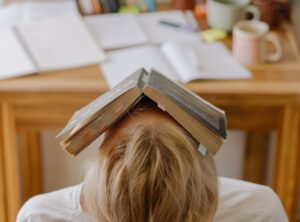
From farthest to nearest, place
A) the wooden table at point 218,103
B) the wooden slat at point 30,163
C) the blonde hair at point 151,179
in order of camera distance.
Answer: the wooden slat at point 30,163, the wooden table at point 218,103, the blonde hair at point 151,179

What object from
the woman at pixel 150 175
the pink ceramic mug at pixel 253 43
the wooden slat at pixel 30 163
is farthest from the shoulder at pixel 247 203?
the wooden slat at pixel 30 163

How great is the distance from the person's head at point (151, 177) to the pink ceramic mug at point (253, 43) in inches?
32.7

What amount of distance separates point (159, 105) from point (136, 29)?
3.10ft

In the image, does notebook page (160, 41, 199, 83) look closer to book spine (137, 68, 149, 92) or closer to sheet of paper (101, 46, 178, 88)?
sheet of paper (101, 46, 178, 88)

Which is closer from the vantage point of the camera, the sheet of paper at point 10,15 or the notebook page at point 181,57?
the notebook page at point 181,57

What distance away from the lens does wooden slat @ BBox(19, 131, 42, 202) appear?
2270 mm

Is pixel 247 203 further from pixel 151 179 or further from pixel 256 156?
pixel 256 156

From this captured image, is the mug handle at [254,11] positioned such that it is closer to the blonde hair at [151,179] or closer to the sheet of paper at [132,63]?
the sheet of paper at [132,63]

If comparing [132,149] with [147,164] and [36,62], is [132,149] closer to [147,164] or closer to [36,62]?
[147,164]

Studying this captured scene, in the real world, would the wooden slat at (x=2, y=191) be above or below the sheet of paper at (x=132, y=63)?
below

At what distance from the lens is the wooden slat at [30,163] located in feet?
7.45

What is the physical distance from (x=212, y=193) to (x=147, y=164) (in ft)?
0.42

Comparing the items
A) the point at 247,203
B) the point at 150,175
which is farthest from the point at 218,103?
the point at 150,175

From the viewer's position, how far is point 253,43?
1.85 metres
